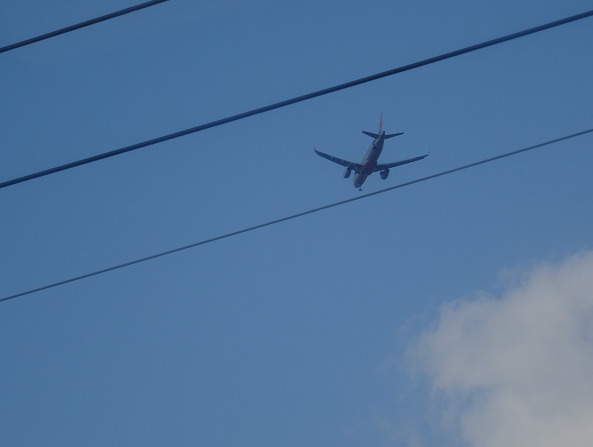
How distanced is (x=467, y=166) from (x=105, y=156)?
5290 millimetres

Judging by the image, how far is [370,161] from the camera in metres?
51.7

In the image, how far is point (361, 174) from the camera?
52.9m

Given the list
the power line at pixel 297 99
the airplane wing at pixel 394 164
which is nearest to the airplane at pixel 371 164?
the airplane wing at pixel 394 164

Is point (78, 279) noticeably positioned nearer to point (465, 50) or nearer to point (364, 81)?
point (364, 81)

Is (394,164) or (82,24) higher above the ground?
(394,164)

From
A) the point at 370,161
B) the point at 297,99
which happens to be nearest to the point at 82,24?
the point at 297,99

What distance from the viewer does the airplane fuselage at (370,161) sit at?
51.3m

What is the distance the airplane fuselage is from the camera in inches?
2019

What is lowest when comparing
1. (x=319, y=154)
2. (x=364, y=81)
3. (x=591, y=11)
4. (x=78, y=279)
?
(x=78, y=279)

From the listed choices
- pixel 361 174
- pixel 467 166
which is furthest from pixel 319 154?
pixel 467 166

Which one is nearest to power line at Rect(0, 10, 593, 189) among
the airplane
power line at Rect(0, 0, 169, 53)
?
power line at Rect(0, 0, 169, 53)

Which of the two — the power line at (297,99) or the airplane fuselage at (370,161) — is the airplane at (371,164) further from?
the power line at (297,99)

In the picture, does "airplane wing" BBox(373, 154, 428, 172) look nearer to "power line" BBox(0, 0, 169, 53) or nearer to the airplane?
the airplane

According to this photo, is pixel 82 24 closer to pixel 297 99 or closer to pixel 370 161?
pixel 297 99
